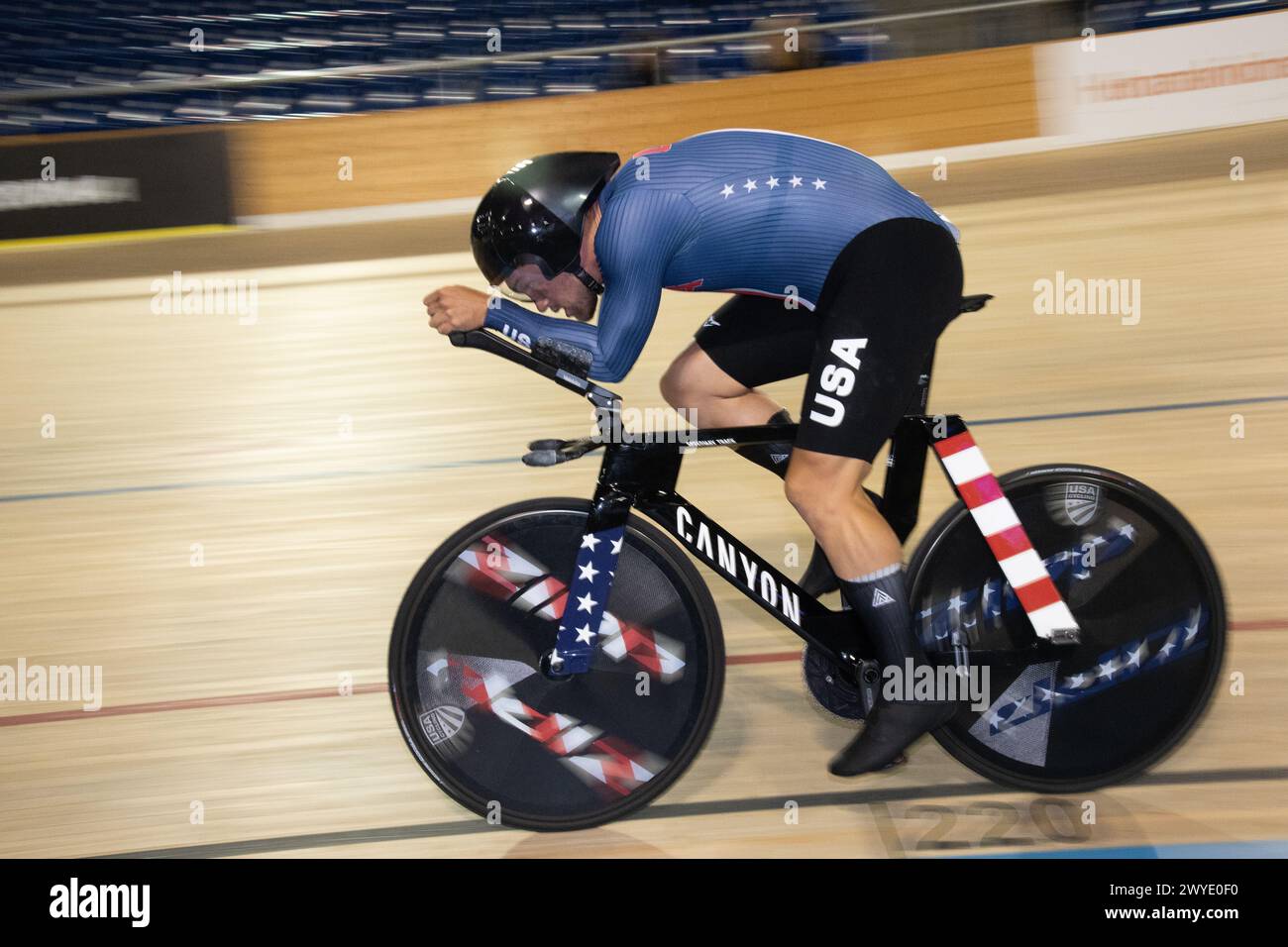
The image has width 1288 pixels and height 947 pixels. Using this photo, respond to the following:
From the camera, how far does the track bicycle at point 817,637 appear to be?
6.97ft

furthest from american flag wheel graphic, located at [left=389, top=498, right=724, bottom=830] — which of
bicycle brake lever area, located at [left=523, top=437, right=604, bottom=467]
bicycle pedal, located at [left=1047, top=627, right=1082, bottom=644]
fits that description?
bicycle pedal, located at [left=1047, top=627, right=1082, bottom=644]

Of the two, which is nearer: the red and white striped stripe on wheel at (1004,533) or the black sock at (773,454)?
the red and white striped stripe on wheel at (1004,533)

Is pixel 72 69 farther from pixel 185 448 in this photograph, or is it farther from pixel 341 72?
pixel 185 448

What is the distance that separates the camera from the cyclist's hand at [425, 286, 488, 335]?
A: 1873 millimetres

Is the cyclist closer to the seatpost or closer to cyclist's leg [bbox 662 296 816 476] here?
the seatpost

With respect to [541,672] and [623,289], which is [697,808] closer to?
[541,672]

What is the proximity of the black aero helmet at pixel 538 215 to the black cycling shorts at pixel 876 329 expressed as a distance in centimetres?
46

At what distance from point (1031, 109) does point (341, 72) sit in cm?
510

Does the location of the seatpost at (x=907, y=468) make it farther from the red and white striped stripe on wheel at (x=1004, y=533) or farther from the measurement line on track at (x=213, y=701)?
the measurement line on track at (x=213, y=701)

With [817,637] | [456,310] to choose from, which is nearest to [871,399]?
[817,637]

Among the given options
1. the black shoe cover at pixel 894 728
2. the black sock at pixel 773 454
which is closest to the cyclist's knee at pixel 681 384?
the black sock at pixel 773 454

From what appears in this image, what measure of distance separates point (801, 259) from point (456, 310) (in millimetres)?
624

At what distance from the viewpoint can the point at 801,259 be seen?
203 centimetres

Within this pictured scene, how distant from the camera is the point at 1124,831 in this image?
2.15 meters
